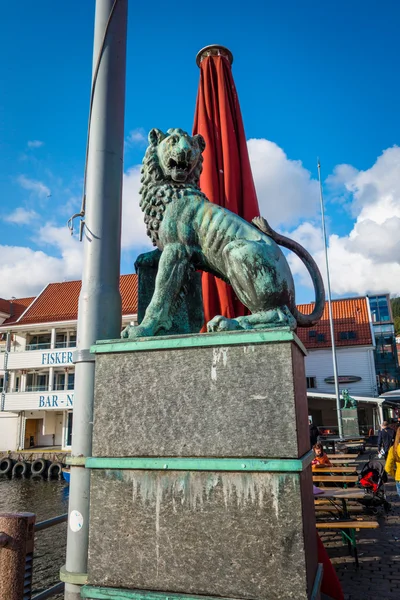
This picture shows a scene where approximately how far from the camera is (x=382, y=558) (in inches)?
221

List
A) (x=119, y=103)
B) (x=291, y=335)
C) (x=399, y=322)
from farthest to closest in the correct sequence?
(x=399, y=322), (x=119, y=103), (x=291, y=335)

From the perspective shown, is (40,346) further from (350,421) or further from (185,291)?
(185,291)

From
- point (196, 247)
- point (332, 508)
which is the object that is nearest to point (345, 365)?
point (332, 508)

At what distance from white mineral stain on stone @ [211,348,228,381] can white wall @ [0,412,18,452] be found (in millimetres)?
30716

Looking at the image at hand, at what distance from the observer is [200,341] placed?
1951 mm

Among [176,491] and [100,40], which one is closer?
[176,491]

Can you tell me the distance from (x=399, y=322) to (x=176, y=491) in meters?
92.3

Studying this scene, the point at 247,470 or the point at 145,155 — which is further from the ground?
the point at 145,155

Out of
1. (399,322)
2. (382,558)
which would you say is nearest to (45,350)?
(382,558)

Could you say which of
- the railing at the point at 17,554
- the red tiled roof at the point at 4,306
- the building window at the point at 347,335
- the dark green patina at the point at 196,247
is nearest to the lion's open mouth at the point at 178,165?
the dark green patina at the point at 196,247

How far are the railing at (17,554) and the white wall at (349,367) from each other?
28.4 meters

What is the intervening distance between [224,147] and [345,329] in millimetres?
29280

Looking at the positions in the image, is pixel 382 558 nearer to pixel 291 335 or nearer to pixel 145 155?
pixel 291 335

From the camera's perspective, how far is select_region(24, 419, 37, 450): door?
2938 cm
